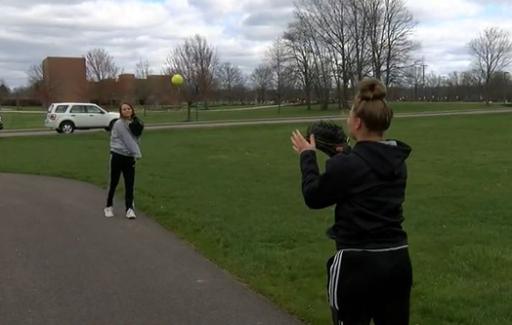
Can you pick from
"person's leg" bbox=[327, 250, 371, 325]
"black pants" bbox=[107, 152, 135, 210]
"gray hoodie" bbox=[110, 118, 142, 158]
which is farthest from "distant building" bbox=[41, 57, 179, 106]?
"person's leg" bbox=[327, 250, 371, 325]

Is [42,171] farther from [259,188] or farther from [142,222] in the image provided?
[142,222]

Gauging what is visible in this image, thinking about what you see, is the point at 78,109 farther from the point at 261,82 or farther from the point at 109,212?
the point at 261,82

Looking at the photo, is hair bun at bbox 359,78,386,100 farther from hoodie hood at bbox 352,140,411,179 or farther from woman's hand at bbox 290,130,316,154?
woman's hand at bbox 290,130,316,154

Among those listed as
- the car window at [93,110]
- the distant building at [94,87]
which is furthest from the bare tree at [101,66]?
the car window at [93,110]

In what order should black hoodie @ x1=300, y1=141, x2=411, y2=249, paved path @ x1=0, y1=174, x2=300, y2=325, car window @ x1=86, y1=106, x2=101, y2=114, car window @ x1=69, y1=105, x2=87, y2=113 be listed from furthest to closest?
car window @ x1=86, y1=106, x2=101, y2=114 → car window @ x1=69, y1=105, x2=87, y2=113 → paved path @ x1=0, y1=174, x2=300, y2=325 → black hoodie @ x1=300, y1=141, x2=411, y2=249

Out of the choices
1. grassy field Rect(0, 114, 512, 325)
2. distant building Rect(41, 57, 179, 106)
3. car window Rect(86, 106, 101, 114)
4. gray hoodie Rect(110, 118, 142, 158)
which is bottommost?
grassy field Rect(0, 114, 512, 325)

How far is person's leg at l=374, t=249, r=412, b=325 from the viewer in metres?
2.87

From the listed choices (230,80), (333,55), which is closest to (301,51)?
(333,55)

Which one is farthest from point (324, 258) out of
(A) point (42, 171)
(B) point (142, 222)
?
(A) point (42, 171)

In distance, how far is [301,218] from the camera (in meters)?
8.99

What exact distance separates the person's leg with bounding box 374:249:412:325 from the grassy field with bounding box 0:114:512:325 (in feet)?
5.82

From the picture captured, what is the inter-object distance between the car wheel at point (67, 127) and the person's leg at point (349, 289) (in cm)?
3364

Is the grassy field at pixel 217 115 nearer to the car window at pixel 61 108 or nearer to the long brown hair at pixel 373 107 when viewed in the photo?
the car window at pixel 61 108

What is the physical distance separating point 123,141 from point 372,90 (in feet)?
22.6
